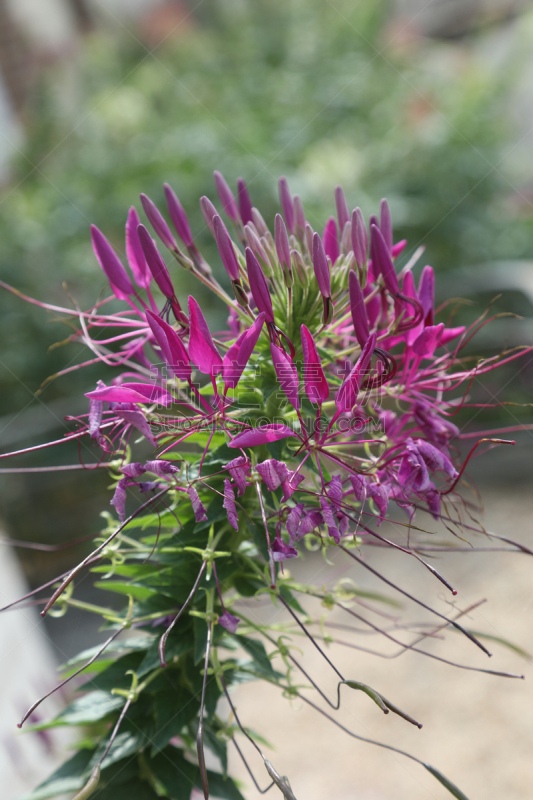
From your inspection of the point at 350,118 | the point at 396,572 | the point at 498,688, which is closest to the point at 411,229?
the point at 350,118

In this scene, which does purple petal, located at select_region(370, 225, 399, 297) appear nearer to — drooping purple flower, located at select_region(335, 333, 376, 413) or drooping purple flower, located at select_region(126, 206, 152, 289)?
drooping purple flower, located at select_region(335, 333, 376, 413)

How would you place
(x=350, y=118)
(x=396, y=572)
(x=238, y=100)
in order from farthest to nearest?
(x=238, y=100) → (x=350, y=118) → (x=396, y=572)

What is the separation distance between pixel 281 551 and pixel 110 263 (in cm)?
40

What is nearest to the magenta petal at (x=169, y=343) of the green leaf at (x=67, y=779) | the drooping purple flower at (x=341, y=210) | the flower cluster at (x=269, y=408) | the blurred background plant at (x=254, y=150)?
the flower cluster at (x=269, y=408)

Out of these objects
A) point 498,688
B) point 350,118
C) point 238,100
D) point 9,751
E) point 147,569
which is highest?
point 238,100

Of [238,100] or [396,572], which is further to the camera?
[238,100]

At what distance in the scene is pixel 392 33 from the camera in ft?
16.3

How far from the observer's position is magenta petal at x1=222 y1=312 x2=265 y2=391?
1.61 ft

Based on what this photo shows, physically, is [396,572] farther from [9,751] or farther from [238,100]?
[238,100]

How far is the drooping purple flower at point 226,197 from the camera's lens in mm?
674

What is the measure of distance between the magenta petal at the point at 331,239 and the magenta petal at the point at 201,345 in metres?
0.26

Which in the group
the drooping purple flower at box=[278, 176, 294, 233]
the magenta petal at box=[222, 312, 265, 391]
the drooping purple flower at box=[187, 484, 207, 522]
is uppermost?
the drooping purple flower at box=[278, 176, 294, 233]

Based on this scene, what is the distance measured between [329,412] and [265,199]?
8.04 feet

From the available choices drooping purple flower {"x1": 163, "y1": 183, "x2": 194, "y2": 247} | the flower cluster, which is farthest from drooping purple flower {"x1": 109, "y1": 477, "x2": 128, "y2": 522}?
drooping purple flower {"x1": 163, "y1": 183, "x2": 194, "y2": 247}
